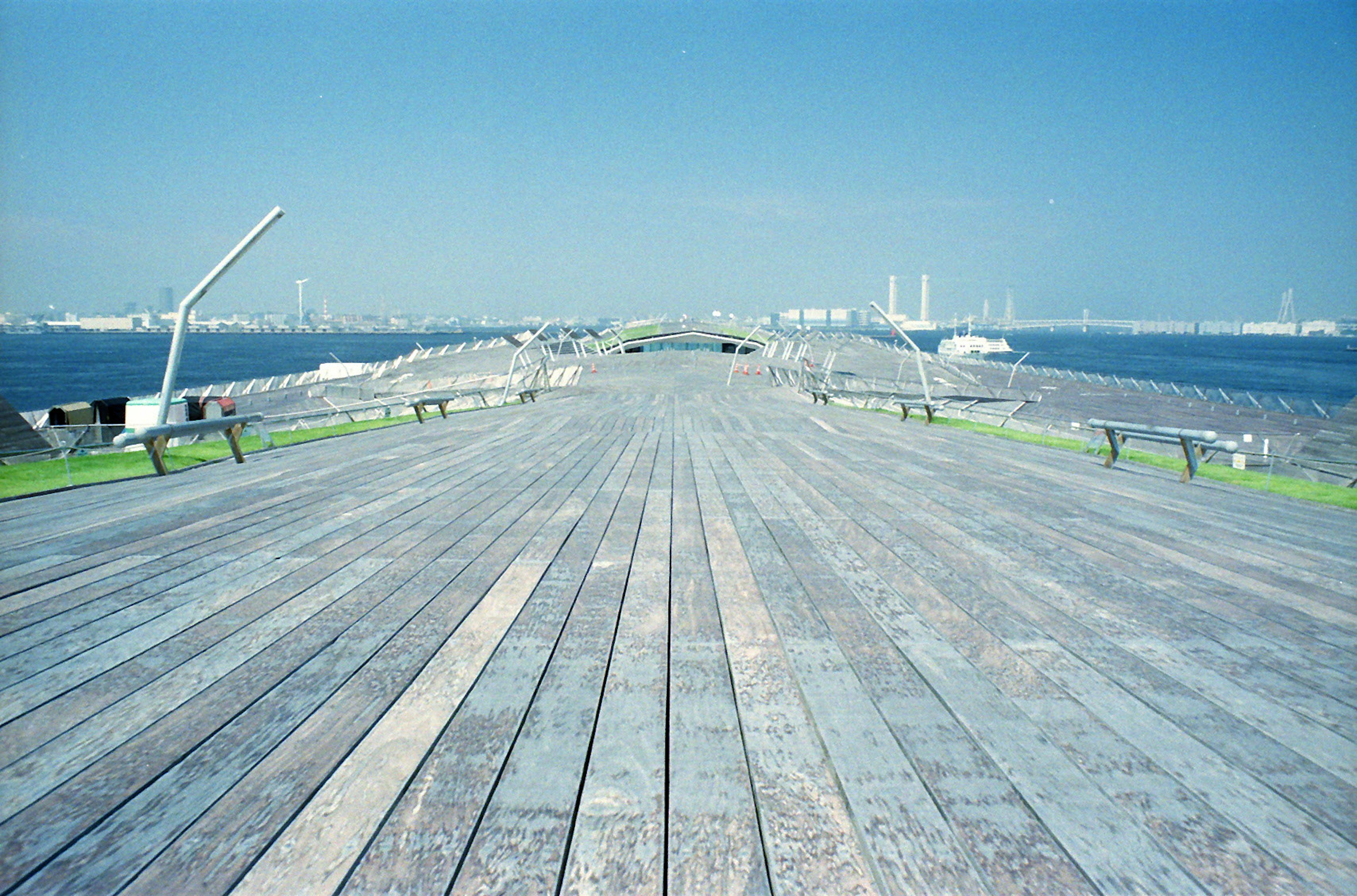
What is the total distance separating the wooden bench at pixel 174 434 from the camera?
816 cm

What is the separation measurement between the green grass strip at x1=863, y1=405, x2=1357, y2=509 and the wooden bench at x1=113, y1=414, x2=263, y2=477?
11.3m

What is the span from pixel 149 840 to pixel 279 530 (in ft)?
12.9

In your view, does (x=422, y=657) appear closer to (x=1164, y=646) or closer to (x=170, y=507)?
(x=1164, y=646)

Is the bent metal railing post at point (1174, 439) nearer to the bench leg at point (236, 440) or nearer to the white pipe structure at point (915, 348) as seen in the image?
the white pipe structure at point (915, 348)

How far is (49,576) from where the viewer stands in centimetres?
449

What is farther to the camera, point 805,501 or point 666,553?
point 805,501

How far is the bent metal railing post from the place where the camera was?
325 inches

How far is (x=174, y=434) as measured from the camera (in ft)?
28.1

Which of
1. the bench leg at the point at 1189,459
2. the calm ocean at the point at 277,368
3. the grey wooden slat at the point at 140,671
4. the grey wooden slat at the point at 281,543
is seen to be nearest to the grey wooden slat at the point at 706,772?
the grey wooden slat at the point at 140,671

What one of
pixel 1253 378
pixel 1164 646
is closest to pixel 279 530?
pixel 1164 646

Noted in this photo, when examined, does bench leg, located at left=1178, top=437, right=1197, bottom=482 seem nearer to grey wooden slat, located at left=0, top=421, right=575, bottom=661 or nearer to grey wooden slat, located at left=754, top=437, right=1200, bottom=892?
grey wooden slat, located at left=754, top=437, right=1200, bottom=892

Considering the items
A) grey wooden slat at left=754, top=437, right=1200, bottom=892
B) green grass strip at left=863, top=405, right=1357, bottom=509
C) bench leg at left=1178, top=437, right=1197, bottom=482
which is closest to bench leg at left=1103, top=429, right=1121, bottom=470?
green grass strip at left=863, top=405, right=1357, bottom=509

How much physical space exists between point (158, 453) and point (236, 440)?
962 mm

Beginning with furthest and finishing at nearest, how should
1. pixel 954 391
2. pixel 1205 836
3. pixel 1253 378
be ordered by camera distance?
1. pixel 1253 378
2. pixel 954 391
3. pixel 1205 836
